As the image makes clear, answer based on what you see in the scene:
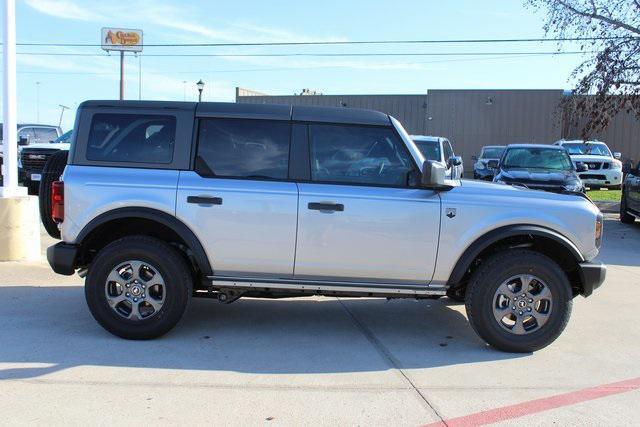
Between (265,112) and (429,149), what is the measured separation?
8.88m

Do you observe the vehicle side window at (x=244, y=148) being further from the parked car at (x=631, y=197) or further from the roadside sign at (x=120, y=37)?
the roadside sign at (x=120, y=37)

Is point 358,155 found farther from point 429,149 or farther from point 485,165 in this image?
point 485,165

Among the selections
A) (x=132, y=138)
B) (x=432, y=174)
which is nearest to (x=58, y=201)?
(x=132, y=138)

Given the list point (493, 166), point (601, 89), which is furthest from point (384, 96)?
point (493, 166)

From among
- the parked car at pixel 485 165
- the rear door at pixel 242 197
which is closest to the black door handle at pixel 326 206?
the rear door at pixel 242 197

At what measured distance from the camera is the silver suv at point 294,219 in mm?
4797

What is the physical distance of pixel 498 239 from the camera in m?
4.81

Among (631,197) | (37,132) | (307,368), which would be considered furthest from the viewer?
(37,132)

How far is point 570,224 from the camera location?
4867 millimetres

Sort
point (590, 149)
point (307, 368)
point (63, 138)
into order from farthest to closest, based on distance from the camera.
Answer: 1. point (590, 149)
2. point (63, 138)
3. point (307, 368)

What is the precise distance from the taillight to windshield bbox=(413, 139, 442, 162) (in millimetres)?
9387

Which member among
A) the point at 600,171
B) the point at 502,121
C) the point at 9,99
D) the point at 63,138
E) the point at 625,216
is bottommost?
the point at 625,216

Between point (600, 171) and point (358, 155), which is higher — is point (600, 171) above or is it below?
below

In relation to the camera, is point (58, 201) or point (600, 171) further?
point (600, 171)
